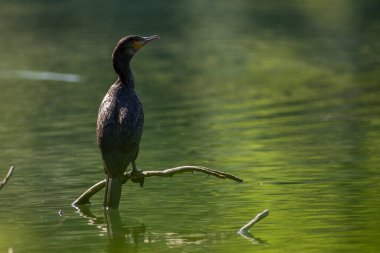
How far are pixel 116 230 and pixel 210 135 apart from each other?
5.31m

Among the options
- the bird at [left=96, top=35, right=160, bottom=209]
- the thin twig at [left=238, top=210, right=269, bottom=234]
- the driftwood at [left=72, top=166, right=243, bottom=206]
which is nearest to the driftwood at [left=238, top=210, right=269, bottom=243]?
the thin twig at [left=238, top=210, right=269, bottom=234]

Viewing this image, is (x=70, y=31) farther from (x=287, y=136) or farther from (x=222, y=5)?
(x=287, y=136)

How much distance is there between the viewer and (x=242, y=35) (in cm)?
3067

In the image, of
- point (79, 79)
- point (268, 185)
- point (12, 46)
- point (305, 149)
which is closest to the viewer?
point (268, 185)

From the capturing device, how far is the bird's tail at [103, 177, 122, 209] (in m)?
11.4

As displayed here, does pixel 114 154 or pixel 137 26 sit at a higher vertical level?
pixel 114 154

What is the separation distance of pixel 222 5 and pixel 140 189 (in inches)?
1041

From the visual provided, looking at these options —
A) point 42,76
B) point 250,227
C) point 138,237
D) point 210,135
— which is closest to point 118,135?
point 138,237

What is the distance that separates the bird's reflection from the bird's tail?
0.10 m

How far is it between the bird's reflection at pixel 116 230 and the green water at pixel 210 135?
0.02 metres

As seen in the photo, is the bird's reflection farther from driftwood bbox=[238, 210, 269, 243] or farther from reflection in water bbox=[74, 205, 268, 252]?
driftwood bbox=[238, 210, 269, 243]

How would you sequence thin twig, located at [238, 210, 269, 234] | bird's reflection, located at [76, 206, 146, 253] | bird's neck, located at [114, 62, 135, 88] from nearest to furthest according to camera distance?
thin twig, located at [238, 210, 269, 234] < bird's reflection, located at [76, 206, 146, 253] < bird's neck, located at [114, 62, 135, 88]

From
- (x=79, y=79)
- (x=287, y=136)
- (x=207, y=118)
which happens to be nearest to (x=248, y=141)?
(x=287, y=136)

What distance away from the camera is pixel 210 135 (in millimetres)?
16312
